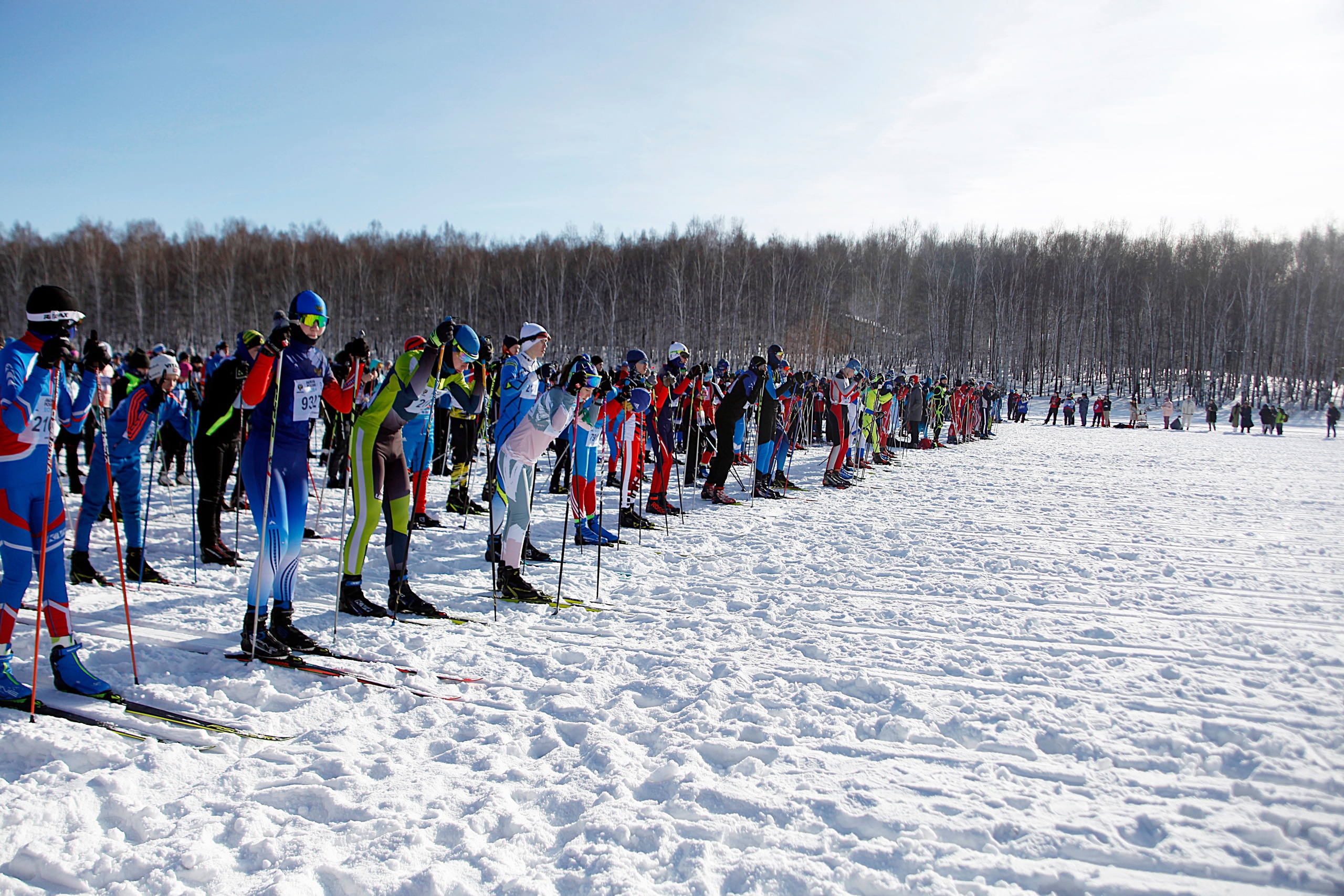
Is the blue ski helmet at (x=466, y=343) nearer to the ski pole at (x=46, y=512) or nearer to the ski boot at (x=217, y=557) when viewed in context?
the ski pole at (x=46, y=512)

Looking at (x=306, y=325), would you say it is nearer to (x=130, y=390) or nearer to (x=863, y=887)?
(x=130, y=390)

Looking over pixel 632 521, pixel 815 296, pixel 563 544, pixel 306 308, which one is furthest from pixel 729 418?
pixel 815 296

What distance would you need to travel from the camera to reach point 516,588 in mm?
5320

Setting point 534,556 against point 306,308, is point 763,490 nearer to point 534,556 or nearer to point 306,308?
point 534,556

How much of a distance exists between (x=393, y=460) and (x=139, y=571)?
2.52 meters

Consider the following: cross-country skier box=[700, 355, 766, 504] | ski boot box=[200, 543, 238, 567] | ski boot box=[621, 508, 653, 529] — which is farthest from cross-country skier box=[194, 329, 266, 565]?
cross-country skier box=[700, 355, 766, 504]

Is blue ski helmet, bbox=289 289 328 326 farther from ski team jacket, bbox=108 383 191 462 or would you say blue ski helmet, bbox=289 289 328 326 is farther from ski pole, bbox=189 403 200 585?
ski team jacket, bbox=108 383 191 462

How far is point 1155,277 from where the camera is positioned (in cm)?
4794

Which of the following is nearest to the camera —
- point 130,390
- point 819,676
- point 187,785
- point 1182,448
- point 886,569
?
point 187,785

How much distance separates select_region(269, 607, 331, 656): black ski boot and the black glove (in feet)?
5.50

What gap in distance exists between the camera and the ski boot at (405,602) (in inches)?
190

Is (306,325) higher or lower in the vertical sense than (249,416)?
higher

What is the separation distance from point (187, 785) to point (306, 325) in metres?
2.49

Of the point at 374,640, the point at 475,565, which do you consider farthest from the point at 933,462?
the point at 374,640
